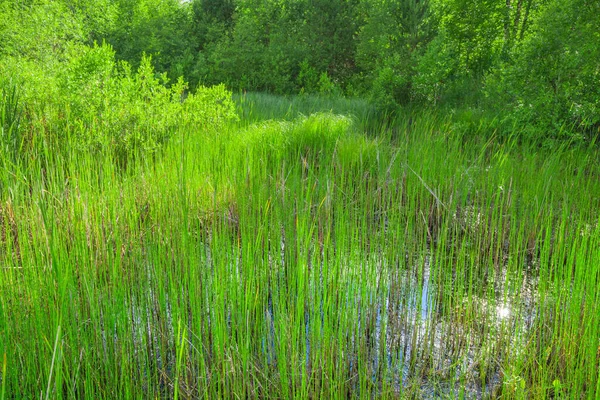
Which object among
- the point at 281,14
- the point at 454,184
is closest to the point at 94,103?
the point at 454,184

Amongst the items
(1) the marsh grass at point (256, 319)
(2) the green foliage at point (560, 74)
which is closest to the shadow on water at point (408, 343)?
(1) the marsh grass at point (256, 319)

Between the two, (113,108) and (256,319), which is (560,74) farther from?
(256,319)

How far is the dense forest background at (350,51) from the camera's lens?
5.44m

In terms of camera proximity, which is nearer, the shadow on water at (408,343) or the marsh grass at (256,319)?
the marsh grass at (256,319)

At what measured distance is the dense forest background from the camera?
17.8 ft

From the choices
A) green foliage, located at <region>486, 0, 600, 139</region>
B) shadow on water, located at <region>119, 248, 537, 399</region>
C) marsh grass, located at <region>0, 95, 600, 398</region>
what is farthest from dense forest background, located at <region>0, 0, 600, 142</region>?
shadow on water, located at <region>119, 248, 537, 399</region>

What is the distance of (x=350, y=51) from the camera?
46.8ft

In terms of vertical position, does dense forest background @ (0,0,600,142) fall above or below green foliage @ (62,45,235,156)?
above

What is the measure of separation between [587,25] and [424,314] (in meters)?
4.48

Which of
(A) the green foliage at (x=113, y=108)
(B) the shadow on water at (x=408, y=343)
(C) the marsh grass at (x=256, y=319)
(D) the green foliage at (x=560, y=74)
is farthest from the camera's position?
(D) the green foliage at (x=560, y=74)

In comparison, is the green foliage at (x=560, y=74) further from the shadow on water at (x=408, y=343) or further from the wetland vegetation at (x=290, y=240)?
the shadow on water at (x=408, y=343)

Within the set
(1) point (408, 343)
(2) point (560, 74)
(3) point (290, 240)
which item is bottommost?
(1) point (408, 343)

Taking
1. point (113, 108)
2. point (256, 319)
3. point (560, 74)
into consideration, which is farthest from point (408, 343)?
point (560, 74)

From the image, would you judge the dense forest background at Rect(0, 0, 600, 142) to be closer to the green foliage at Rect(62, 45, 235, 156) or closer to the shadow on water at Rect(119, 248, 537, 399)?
the green foliage at Rect(62, 45, 235, 156)
